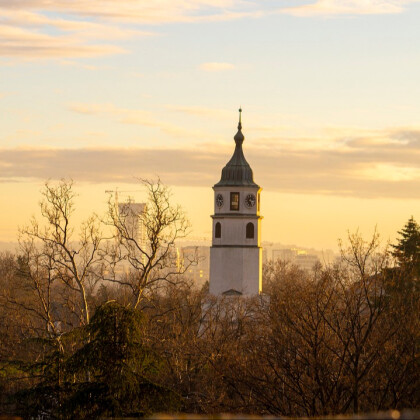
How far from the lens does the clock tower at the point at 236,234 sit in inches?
3223

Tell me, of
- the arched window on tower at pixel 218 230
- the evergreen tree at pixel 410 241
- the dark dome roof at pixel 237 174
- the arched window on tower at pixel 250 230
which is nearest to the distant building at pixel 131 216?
the evergreen tree at pixel 410 241

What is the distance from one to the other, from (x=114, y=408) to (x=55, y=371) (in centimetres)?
308

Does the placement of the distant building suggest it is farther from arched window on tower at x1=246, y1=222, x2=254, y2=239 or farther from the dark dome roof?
arched window on tower at x1=246, y1=222, x2=254, y2=239

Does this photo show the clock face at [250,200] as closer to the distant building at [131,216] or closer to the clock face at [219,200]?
the clock face at [219,200]

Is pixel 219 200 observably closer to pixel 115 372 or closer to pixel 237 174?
pixel 237 174

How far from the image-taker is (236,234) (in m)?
82.3

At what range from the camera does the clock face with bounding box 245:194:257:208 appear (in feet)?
269

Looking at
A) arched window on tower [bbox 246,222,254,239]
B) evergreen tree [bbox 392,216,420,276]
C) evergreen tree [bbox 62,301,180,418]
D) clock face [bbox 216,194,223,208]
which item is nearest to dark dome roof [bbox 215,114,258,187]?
clock face [bbox 216,194,223,208]

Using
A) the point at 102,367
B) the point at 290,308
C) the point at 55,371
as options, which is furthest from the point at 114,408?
the point at 290,308

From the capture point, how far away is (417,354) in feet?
87.3

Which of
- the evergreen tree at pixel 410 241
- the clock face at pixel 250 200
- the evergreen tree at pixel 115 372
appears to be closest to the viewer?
the evergreen tree at pixel 115 372

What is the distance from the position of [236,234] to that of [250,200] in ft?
9.44

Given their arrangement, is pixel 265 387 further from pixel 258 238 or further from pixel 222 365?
pixel 258 238

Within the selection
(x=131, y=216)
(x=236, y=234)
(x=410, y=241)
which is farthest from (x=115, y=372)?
(x=236, y=234)
